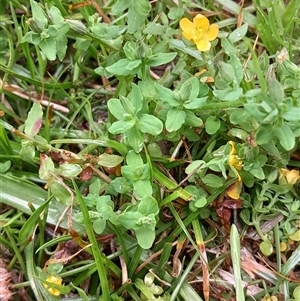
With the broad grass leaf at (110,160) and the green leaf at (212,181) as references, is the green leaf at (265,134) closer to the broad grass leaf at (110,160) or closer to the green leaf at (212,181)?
the green leaf at (212,181)

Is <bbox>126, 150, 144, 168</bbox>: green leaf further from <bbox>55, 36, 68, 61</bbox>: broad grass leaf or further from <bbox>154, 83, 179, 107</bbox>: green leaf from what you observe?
<bbox>55, 36, 68, 61</bbox>: broad grass leaf

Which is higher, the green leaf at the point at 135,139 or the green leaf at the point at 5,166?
the green leaf at the point at 135,139

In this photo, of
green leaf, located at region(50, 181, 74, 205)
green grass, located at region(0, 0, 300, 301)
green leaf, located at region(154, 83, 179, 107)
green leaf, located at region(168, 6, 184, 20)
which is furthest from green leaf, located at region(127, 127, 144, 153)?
green leaf, located at region(168, 6, 184, 20)

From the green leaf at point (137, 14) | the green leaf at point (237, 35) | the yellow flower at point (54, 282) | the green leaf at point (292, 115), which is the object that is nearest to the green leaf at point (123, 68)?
the green leaf at point (137, 14)

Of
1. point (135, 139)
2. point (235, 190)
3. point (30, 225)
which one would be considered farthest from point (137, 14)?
point (30, 225)

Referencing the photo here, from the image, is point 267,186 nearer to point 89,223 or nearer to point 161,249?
point 161,249

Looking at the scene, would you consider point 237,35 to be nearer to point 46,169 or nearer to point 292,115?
point 292,115

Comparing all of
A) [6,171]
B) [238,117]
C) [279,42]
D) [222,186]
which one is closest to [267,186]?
[222,186]
